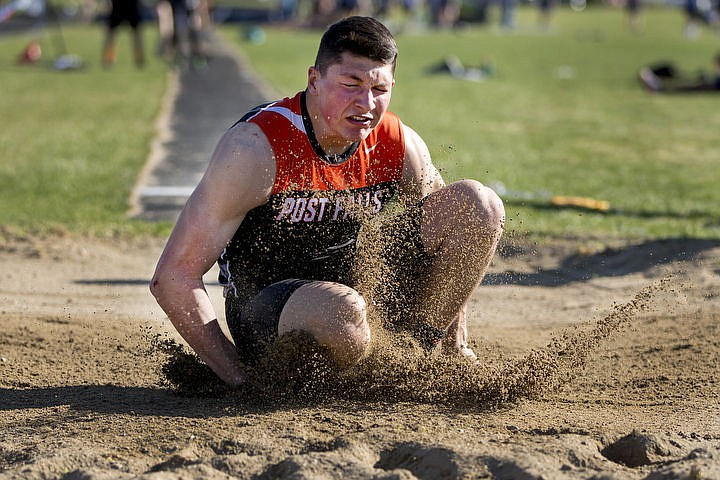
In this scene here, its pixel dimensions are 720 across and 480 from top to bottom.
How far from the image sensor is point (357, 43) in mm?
3807

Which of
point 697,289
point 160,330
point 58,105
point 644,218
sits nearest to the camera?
point 160,330

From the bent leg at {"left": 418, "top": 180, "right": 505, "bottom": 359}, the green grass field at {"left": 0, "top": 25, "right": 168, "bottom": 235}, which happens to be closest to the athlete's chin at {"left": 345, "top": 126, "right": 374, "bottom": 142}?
the bent leg at {"left": 418, "top": 180, "right": 505, "bottom": 359}

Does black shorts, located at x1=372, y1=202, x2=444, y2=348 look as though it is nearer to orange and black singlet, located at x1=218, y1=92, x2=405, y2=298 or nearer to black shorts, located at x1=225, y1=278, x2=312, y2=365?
orange and black singlet, located at x1=218, y1=92, x2=405, y2=298

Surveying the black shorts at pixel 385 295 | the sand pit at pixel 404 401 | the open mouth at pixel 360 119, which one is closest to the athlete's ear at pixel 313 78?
the open mouth at pixel 360 119

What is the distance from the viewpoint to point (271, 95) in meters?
15.4

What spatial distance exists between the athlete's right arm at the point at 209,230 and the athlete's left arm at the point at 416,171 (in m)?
0.68

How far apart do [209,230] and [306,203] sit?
0.44 m

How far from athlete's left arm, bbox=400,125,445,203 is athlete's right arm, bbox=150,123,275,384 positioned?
68 cm

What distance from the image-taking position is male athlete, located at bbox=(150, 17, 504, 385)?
3.77m

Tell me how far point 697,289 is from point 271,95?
10.4 m

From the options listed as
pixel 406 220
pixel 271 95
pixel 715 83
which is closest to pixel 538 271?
pixel 406 220

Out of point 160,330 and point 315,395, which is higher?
point 315,395

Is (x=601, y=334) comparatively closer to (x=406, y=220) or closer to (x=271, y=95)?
(x=406, y=220)

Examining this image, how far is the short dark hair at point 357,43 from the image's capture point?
3.81 meters
